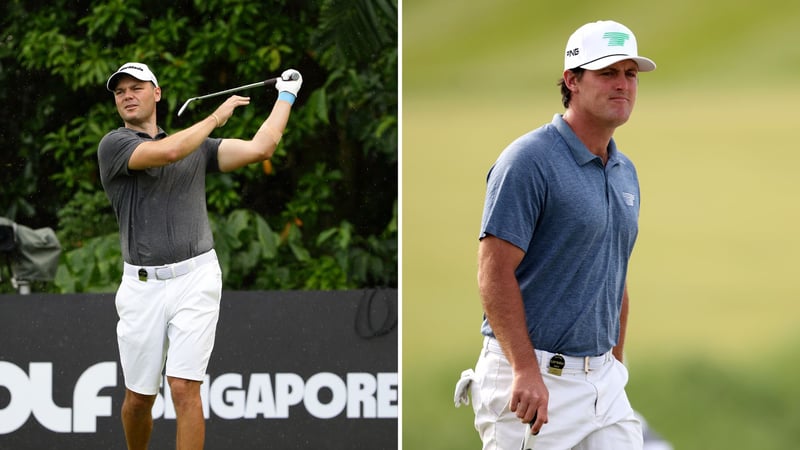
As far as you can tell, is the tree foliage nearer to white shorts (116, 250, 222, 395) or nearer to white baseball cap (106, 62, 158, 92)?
white baseball cap (106, 62, 158, 92)

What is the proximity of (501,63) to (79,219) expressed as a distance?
6.85ft

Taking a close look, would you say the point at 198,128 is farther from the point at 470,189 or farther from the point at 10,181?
the point at 10,181

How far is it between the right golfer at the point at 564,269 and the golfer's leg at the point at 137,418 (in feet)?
6.18

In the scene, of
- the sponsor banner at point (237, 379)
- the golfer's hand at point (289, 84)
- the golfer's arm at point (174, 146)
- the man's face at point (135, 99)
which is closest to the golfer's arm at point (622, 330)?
the golfer's arm at point (174, 146)

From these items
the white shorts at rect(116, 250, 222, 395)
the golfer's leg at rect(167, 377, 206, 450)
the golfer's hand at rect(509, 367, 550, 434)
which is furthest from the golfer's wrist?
the golfer's hand at rect(509, 367, 550, 434)

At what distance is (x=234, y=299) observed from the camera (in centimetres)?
523

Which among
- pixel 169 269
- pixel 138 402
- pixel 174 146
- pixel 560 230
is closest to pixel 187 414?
pixel 138 402

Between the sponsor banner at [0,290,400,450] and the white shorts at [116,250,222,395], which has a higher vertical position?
the white shorts at [116,250,222,395]

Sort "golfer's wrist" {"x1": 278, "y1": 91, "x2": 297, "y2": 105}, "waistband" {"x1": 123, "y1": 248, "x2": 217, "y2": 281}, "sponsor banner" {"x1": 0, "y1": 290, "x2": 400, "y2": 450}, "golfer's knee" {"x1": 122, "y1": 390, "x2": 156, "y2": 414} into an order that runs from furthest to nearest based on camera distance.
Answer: "sponsor banner" {"x1": 0, "y1": 290, "x2": 400, "y2": 450}, "golfer's wrist" {"x1": 278, "y1": 91, "x2": 297, "y2": 105}, "golfer's knee" {"x1": 122, "y1": 390, "x2": 156, "y2": 414}, "waistband" {"x1": 123, "y1": 248, "x2": 217, "y2": 281}

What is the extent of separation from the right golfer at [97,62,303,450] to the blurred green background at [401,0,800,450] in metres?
0.95

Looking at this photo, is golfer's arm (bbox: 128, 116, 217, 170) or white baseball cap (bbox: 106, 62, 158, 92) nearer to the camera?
golfer's arm (bbox: 128, 116, 217, 170)

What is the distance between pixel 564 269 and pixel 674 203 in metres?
2.32

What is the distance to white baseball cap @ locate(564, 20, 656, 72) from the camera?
274 centimetres

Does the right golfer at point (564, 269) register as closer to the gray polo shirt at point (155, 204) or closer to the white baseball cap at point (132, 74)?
the gray polo shirt at point (155, 204)
